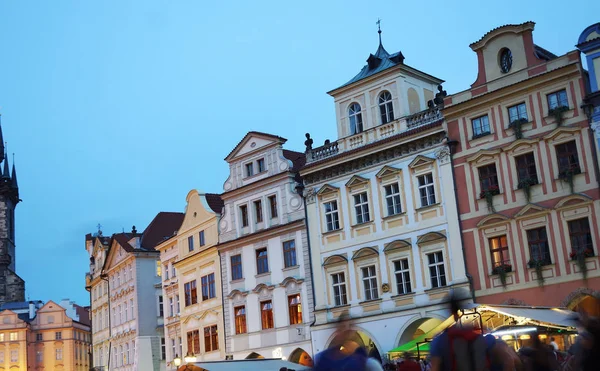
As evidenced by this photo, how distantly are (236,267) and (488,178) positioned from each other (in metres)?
15.4

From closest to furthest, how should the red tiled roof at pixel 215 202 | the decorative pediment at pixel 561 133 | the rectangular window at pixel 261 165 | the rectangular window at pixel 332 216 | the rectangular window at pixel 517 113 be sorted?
the decorative pediment at pixel 561 133 → the rectangular window at pixel 517 113 → the rectangular window at pixel 332 216 → the rectangular window at pixel 261 165 → the red tiled roof at pixel 215 202

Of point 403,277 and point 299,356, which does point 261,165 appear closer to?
point 299,356

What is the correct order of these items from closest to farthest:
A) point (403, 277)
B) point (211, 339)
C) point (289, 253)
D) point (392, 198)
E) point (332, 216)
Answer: point (403, 277)
point (392, 198)
point (332, 216)
point (289, 253)
point (211, 339)

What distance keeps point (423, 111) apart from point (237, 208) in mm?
12590

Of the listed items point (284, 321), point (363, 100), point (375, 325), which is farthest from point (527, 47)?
point (284, 321)

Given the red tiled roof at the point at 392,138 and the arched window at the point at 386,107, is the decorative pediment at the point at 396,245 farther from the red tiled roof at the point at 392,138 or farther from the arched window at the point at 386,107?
the arched window at the point at 386,107

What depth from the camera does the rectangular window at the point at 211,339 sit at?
1768 inches

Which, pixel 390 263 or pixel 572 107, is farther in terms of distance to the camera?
pixel 390 263

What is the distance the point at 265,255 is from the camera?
4216cm

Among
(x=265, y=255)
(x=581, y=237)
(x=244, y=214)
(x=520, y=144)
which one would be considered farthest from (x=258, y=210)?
(x=581, y=237)

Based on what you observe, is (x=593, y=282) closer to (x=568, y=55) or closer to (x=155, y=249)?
(x=568, y=55)

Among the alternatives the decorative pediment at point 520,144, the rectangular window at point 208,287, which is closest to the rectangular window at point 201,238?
the rectangular window at point 208,287

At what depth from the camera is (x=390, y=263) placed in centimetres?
3634

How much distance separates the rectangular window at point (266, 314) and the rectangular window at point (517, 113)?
1517cm
